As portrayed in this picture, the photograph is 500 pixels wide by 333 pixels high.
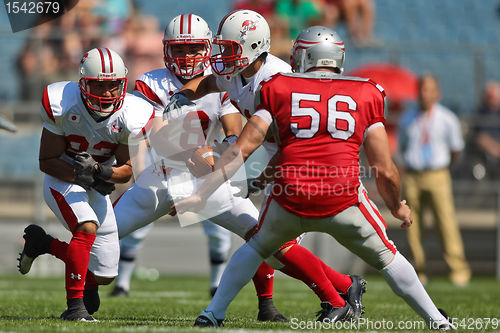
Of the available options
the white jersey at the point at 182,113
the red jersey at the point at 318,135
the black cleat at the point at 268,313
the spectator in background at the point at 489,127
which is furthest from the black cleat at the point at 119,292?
the spectator in background at the point at 489,127

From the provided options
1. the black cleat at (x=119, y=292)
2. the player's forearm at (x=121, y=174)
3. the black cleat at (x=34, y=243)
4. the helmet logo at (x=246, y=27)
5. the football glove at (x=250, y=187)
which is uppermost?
the helmet logo at (x=246, y=27)

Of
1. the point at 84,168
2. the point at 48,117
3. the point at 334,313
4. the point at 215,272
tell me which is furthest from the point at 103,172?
the point at 215,272

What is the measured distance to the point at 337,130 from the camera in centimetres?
405

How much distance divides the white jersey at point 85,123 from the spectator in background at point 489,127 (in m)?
6.92

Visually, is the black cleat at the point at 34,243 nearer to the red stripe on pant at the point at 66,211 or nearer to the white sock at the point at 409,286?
the red stripe on pant at the point at 66,211

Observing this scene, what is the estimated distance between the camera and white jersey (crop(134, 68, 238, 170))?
5328mm

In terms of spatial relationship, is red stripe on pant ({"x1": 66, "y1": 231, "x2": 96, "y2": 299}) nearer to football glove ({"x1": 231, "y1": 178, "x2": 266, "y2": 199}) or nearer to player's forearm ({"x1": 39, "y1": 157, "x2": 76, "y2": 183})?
player's forearm ({"x1": 39, "y1": 157, "x2": 76, "y2": 183})

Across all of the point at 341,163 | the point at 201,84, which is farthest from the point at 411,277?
the point at 201,84

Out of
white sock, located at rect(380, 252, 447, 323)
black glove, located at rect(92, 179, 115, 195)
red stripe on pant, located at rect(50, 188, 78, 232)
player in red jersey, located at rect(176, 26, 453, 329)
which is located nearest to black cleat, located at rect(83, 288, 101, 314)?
red stripe on pant, located at rect(50, 188, 78, 232)

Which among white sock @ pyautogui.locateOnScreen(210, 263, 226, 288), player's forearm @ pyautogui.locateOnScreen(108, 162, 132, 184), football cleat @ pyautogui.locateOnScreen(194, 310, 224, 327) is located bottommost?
white sock @ pyautogui.locateOnScreen(210, 263, 226, 288)

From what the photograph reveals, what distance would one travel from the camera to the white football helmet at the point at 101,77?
4.76 m

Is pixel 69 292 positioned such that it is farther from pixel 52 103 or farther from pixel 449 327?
pixel 449 327

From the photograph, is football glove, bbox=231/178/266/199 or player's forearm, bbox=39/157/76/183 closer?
football glove, bbox=231/178/266/199

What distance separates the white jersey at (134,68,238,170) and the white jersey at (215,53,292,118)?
0.41m
